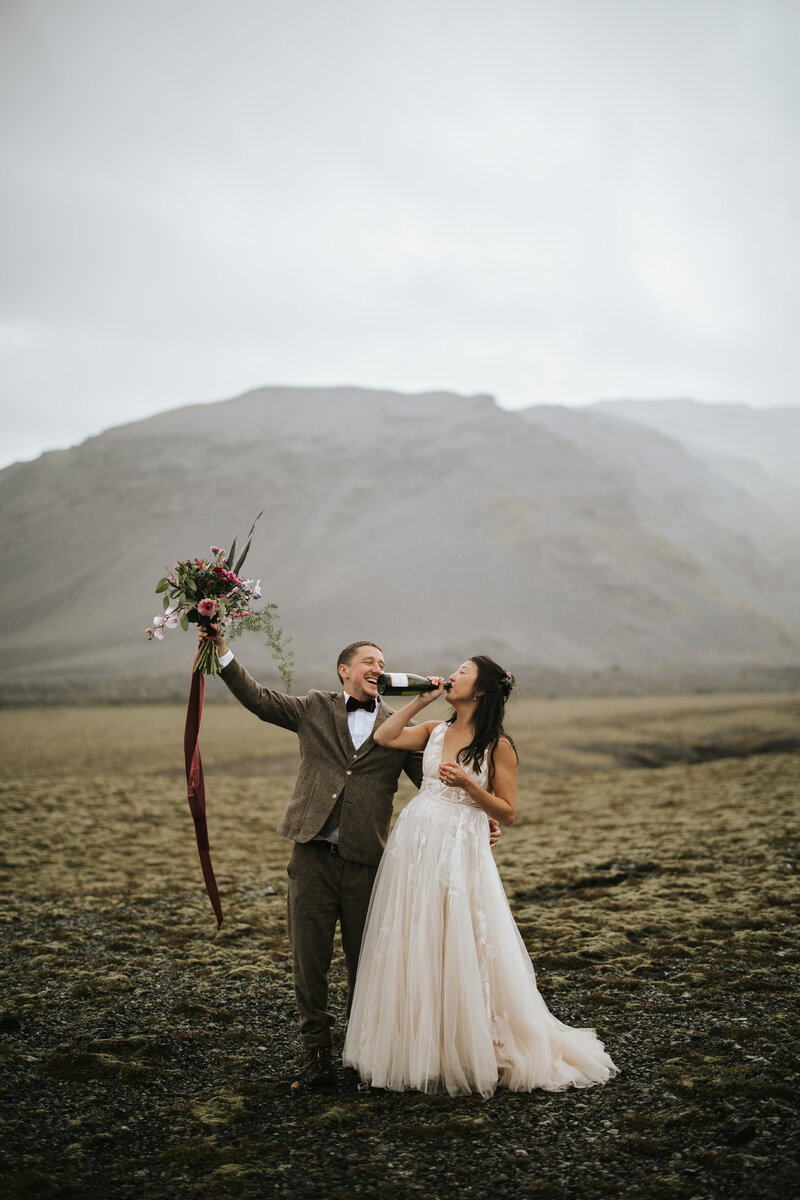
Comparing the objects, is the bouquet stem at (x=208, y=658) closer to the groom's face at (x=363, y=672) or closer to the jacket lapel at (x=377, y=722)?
the groom's face at (x=363, y=672)

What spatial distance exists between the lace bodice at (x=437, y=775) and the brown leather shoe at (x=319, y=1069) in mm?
1061

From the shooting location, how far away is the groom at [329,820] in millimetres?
3248

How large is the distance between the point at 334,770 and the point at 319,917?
57cm

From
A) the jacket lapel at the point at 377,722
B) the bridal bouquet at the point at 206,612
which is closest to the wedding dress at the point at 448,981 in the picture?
the jacket lapel at the point at 377,722

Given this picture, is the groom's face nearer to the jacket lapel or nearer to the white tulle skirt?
the jacket lapel

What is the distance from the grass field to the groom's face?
151cm

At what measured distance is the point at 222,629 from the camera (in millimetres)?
3475

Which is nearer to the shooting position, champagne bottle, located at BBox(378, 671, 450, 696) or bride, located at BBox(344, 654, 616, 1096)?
bride, located at BBox(344, 654, 616, 1096)

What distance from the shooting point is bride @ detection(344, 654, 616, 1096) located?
306 centimetres

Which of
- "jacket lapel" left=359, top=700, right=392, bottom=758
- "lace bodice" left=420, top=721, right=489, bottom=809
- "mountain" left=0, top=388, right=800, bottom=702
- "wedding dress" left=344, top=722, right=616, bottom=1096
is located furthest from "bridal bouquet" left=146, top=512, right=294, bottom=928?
"mountain" left=0, top=388, right=800, bottom=702

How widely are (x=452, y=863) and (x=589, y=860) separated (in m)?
5.11

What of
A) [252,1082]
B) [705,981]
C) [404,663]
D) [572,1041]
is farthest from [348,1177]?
[404,663]

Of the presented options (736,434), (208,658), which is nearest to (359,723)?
(208,658)

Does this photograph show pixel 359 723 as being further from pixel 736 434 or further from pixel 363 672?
pixel 736 434
